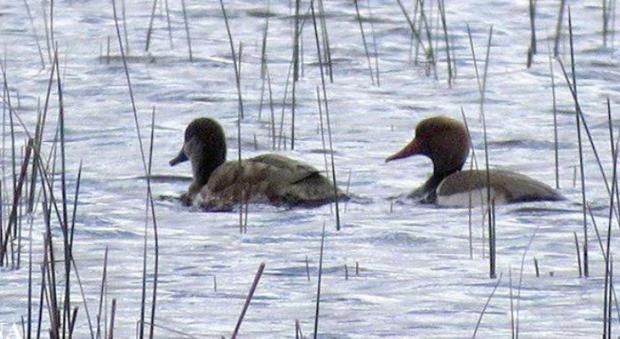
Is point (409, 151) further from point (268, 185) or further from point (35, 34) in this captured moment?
point (35, 34)

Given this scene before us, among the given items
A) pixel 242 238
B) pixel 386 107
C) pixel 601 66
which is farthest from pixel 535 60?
pixel 242 238

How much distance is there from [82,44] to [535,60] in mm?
2861

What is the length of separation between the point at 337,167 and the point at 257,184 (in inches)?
37.1

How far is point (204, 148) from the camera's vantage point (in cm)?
966

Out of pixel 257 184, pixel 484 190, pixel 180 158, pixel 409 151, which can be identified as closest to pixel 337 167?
pixel 409 151

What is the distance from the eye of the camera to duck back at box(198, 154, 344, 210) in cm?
880

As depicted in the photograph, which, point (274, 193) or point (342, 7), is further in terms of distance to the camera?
point (342, 7)

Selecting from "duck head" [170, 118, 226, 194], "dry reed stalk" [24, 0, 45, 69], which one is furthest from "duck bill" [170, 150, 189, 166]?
"dry reed stalk" [24, 0, 45, 69]

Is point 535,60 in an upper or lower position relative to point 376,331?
lower

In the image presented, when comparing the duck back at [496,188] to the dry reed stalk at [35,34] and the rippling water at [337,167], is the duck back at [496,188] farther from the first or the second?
the dry reed stalk at [35,34]

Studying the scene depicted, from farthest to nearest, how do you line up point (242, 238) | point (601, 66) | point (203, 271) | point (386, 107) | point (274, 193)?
point (601, 66)
point (386, 107)
point (274, 193)
point (242, 238)
point (203, 271)

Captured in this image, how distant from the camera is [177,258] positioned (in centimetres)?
750

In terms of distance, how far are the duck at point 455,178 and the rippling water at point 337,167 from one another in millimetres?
81

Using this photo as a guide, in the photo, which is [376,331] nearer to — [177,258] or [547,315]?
[547,315]
